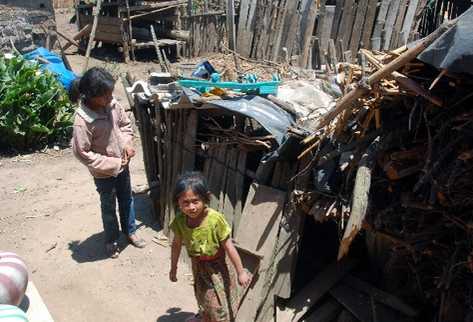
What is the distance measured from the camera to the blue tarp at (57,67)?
30.5 ft

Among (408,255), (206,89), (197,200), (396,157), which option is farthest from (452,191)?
(206,89)

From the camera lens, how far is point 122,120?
15.8 ft

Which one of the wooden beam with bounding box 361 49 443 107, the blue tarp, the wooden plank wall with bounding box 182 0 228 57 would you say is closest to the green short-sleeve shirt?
the wooden beam with bounding box 361 49 443 107

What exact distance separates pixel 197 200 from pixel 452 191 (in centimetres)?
150

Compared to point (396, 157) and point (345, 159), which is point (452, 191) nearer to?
point (396, 157)

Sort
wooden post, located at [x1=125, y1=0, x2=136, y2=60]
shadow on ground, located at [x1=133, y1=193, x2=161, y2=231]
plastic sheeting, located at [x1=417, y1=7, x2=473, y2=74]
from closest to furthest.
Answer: plastic sheeting, located at [x1=417, y1=7, x2=473, y2=74] → shadow on ground, located at [x1=133, y1=193, x2=161, y2=231] → wooden post, located at [x1=125, y1=0, x2=136, y2=60]

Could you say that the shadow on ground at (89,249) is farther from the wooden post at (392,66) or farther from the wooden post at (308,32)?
the wooden post at (308,32)

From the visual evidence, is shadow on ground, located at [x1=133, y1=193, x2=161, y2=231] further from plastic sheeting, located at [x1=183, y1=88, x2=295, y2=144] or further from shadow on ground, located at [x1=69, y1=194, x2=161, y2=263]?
plastic sheeting, located at [x1=183, y1=88, x2=295, y2=144]

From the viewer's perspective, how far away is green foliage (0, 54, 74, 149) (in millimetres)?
7883

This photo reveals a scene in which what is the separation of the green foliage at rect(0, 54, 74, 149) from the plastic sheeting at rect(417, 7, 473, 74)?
21.9 feet

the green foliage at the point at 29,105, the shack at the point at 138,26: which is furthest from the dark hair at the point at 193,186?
the shack at the point at 138,26

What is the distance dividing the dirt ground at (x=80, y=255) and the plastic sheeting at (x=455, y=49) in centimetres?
283

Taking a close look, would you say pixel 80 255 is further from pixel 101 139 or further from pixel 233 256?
pixel 233 256

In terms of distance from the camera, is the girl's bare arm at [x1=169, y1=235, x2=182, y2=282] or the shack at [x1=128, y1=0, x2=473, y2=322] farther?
the girl's bare arm at [x1=169, y1=235, x2=182, y2=282]
